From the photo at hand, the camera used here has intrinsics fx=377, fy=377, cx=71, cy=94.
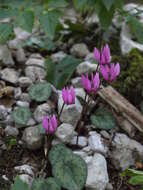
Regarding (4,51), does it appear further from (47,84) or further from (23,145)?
(23,145)

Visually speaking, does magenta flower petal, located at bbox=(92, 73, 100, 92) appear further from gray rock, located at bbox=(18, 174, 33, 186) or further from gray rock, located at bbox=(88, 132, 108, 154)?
gray rock, located at bbox=(18, 174, 33, 186)

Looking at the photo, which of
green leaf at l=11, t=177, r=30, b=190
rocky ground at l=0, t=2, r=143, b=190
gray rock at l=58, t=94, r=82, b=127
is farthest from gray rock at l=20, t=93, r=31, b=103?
green leaf at l=11, t=177, r=30, b=190

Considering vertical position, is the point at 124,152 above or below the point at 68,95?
below

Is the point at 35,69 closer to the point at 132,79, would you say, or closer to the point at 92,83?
the point at 132,79

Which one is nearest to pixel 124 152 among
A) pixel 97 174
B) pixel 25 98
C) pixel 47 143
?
pixel 97 174

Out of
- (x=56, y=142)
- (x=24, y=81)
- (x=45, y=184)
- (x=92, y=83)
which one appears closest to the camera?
(x=45, y=184)

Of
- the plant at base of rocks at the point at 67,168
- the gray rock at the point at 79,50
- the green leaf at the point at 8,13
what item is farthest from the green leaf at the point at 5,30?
the gray rock at the point at 79,50

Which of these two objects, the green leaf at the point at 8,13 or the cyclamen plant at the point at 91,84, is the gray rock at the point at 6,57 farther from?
the cyclamen plant at the point at 91,84

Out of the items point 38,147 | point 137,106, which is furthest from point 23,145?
point 137,106
